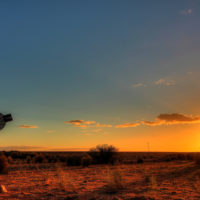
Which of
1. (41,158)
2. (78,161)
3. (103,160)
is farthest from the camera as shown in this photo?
(41,158)

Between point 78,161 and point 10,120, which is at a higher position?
point 10,120

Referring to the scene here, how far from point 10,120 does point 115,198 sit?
5.11 meters

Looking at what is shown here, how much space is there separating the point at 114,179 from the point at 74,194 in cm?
206

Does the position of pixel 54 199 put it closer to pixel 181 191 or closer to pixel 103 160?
pixel 181 191

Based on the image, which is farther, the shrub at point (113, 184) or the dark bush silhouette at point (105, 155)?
the dark bush silhouette at point (105, 155)

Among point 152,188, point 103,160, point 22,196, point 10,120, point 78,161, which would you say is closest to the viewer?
point 10,120

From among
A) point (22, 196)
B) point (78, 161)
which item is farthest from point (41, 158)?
point (22, 196)

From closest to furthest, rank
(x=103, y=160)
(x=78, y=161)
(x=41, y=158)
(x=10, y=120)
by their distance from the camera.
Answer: (x=10, y=120) < (x=78, y=161) < (x=103, y=160) < (x=41, y=158)

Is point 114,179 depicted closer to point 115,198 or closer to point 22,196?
point 115,198

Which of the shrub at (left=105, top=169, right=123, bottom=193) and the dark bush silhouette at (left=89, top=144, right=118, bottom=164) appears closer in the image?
the shrub at (left=105, top=169, right=123, bottom=193)

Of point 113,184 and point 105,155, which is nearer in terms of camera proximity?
point 113,184

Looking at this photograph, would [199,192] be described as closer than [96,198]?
No

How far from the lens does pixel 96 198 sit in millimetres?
9820

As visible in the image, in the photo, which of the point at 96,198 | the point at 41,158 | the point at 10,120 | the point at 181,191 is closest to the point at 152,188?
the point at 181,191
